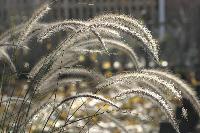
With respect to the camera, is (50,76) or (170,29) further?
(170,29)

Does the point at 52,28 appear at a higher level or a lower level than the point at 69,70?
higher

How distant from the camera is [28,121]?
3.52 meters

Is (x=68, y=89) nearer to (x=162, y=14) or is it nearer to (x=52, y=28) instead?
(x=52, y=28)

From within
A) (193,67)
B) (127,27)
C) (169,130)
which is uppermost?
(127,27)

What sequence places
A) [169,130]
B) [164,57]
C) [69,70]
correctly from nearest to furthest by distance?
[69,70]
[169,130]
[164,57]

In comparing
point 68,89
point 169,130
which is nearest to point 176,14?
point 68,89

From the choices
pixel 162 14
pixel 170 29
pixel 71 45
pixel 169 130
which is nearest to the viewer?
pixel 71 45

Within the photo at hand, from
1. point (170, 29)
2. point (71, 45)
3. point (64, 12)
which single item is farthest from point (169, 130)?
point (64, 12)

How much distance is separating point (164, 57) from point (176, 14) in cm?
351

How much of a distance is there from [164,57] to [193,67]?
25.1 inches

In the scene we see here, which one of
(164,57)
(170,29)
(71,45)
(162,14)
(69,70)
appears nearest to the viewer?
(71,45)

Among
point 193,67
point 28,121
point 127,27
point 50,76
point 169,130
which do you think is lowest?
point 193,67

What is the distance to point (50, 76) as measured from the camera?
3529 millimetres

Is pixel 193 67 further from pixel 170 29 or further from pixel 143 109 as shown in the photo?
pixel 143 109
